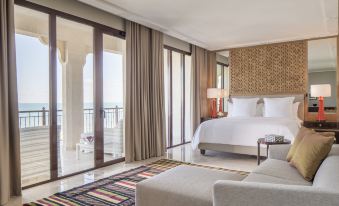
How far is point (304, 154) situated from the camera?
216 centimetres

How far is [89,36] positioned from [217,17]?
219cm

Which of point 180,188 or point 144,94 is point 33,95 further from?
point 180,188

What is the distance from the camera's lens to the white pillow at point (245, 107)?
235 inches

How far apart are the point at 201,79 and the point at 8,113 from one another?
15.8 ft

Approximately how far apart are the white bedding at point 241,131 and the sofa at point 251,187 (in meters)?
1.59

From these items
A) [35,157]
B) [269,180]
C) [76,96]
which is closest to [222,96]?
[76,96]

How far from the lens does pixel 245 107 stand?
6020mm

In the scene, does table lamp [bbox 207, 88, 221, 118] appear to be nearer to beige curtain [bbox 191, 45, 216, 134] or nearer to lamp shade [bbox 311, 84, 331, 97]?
beige curtain [bbox 191, 45, 216, 134]

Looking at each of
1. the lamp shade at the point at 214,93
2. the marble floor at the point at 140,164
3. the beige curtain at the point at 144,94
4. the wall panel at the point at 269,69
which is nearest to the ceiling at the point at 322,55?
the wall panel at the point at 269,69

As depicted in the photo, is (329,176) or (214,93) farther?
(214,93)

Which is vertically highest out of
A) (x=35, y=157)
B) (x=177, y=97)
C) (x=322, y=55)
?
(x=322, y=55)

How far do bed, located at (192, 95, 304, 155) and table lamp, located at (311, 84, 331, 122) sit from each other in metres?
1.00

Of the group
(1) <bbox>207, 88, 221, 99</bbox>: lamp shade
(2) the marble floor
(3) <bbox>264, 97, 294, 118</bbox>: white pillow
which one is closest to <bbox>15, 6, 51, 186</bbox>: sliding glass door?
(2) the marble floor

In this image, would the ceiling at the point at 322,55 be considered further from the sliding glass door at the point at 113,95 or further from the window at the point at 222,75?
the sliding glass door at the point at 113,95
